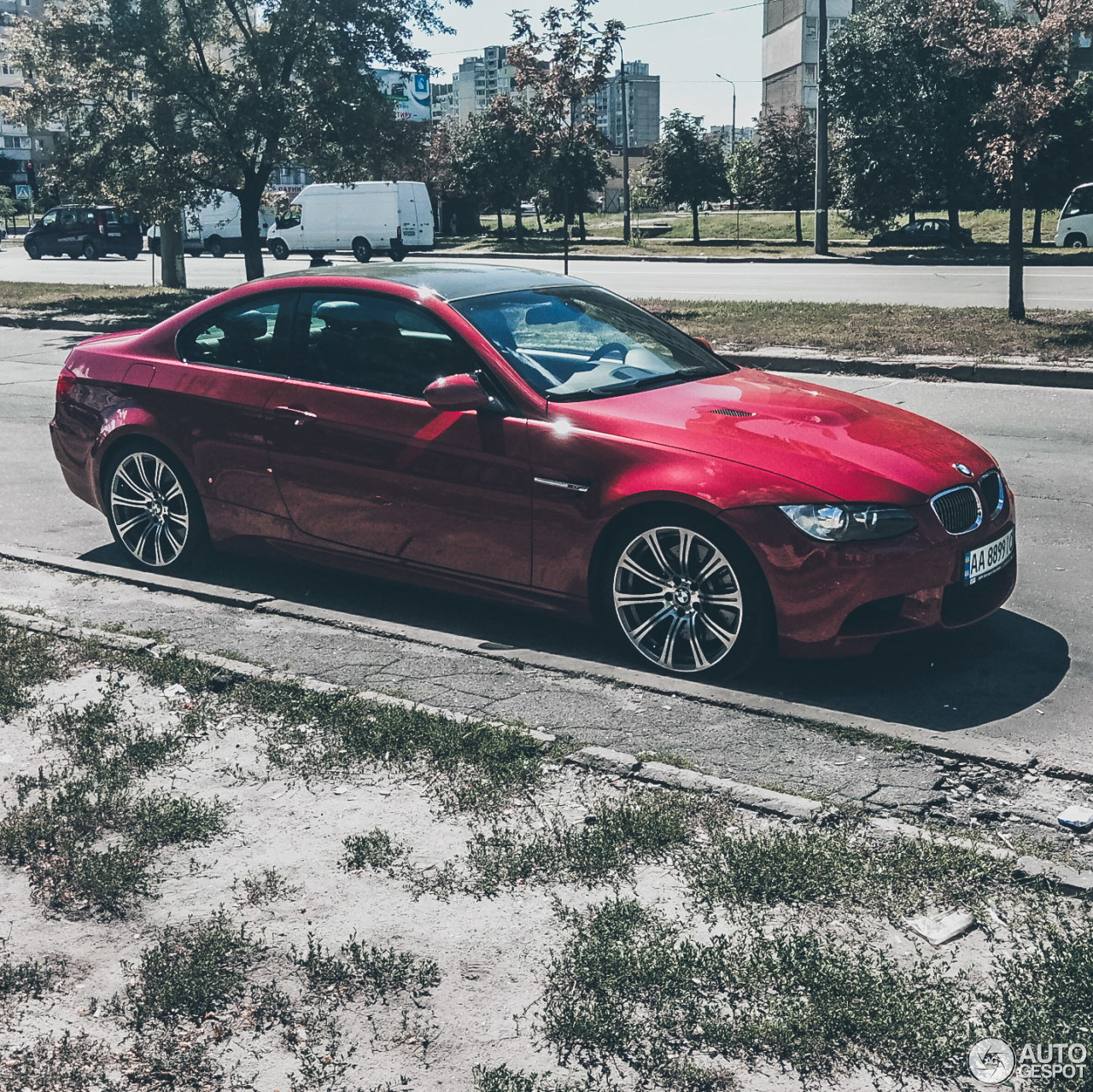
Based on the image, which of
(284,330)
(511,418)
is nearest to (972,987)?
(511,418)

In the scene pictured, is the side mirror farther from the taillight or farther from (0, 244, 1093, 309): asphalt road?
(0, 244, 1093, 309): asphalt road

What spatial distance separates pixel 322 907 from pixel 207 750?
1.22 m

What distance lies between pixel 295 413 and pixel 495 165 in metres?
50.9

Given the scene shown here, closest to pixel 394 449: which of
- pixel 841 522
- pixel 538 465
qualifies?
pixel 538 465

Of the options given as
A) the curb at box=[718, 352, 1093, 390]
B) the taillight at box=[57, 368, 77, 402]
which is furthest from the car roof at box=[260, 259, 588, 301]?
the curb at box=[718, 352, 1093, 390]

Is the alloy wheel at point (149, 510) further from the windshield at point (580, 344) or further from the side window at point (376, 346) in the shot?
the windshield at point (580, 344)

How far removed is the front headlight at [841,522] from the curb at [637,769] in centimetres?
110

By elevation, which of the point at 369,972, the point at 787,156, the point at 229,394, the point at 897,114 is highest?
the point at 897,114

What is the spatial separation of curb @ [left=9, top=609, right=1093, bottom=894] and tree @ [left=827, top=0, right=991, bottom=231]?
128 ft

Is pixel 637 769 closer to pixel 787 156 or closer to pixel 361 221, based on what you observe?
pixel 361 221

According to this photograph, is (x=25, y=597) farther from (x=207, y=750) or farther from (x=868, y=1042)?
(x=868, y=1042)

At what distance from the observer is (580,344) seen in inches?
239

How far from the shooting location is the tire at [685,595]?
508cm

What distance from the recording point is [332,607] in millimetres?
6375
